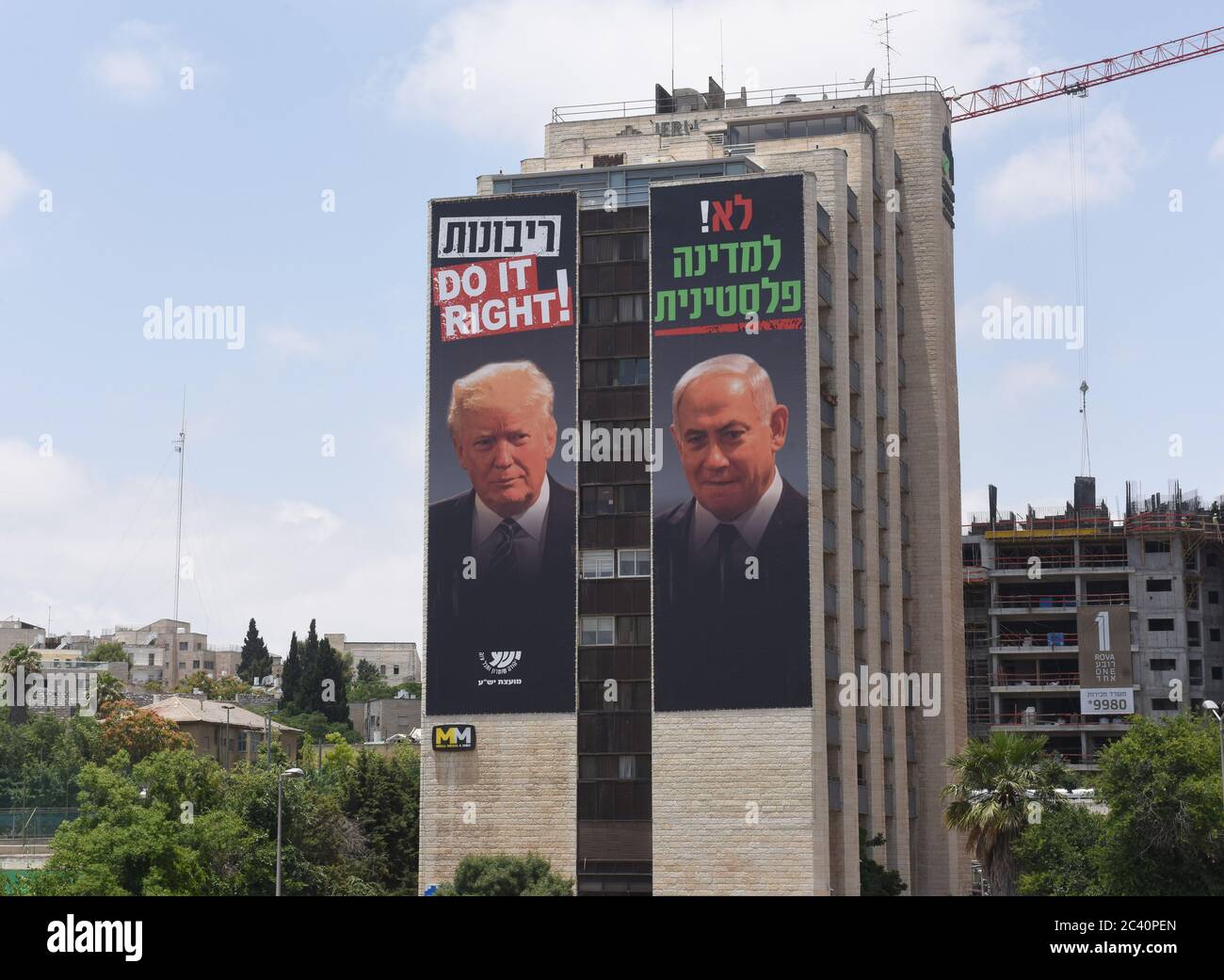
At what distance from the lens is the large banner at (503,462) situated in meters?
86.9

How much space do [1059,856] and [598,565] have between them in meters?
28.5

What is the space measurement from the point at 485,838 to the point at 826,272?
35103 mm

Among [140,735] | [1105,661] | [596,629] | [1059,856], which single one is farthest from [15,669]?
[1059,856]

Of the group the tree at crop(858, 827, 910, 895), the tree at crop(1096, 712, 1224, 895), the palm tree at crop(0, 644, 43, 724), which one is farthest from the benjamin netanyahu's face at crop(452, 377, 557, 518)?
the palm tree at crop(0, 644, 43, 724)

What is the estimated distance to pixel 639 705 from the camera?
281ft

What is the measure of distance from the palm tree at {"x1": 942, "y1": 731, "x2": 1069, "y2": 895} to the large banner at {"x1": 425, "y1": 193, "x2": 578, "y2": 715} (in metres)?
23.8

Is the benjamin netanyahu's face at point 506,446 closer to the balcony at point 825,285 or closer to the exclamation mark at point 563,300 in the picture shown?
the exclamation mark at point 563,300

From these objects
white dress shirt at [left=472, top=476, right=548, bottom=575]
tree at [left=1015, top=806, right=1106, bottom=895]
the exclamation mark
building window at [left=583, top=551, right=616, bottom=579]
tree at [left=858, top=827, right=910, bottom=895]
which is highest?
the exclamation mark

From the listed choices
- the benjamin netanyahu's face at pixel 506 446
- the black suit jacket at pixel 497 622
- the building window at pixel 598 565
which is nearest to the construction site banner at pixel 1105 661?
the building window at pixel 598 565

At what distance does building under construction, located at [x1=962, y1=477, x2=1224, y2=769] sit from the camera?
165375mm

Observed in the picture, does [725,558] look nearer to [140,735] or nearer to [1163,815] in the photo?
[1163,815]

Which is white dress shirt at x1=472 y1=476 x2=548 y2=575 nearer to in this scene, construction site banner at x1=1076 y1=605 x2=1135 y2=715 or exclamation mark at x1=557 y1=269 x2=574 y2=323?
exclamation mark at x1=557 y1=269 x2=574 y2=323
